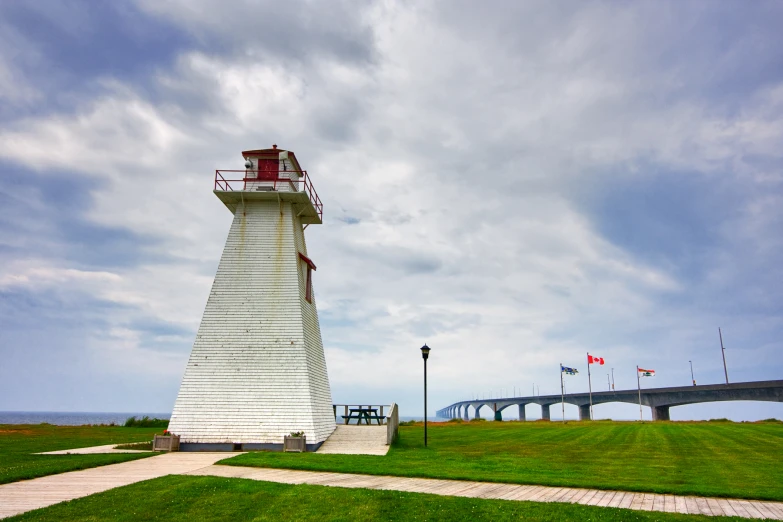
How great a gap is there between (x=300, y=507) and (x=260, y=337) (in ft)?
42.5

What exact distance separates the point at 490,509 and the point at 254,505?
14.6 feet

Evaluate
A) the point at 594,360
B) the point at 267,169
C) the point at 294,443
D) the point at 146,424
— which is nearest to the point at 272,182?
the point at 267,169

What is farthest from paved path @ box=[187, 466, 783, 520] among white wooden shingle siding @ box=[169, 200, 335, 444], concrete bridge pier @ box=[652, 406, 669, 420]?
concrete bridge pier @ box=[652, 406, 669, 420]

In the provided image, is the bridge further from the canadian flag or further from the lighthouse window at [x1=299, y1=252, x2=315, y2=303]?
the lighthouse window at [x1=299, y1=252, x2=315, y2=303]

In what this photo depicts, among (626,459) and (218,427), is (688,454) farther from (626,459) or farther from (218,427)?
(218,427)

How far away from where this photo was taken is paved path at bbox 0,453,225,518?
946 cm

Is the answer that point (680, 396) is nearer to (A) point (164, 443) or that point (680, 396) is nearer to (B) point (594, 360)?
(B) point (594, 360)

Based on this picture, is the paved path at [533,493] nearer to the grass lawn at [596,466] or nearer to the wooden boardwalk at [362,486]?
the wooden boardwalk at [362,486]

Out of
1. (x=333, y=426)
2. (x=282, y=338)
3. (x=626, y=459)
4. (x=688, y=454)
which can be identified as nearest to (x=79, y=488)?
(x=282, y=338)

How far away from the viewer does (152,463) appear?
49.8ft

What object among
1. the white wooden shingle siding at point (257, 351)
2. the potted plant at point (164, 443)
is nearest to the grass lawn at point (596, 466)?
the white wooden shingle siding at point (257, 351)

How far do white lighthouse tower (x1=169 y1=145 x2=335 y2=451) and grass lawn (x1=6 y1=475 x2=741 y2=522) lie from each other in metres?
9.52

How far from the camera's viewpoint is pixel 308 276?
81.5 ft

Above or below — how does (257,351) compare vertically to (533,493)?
above
